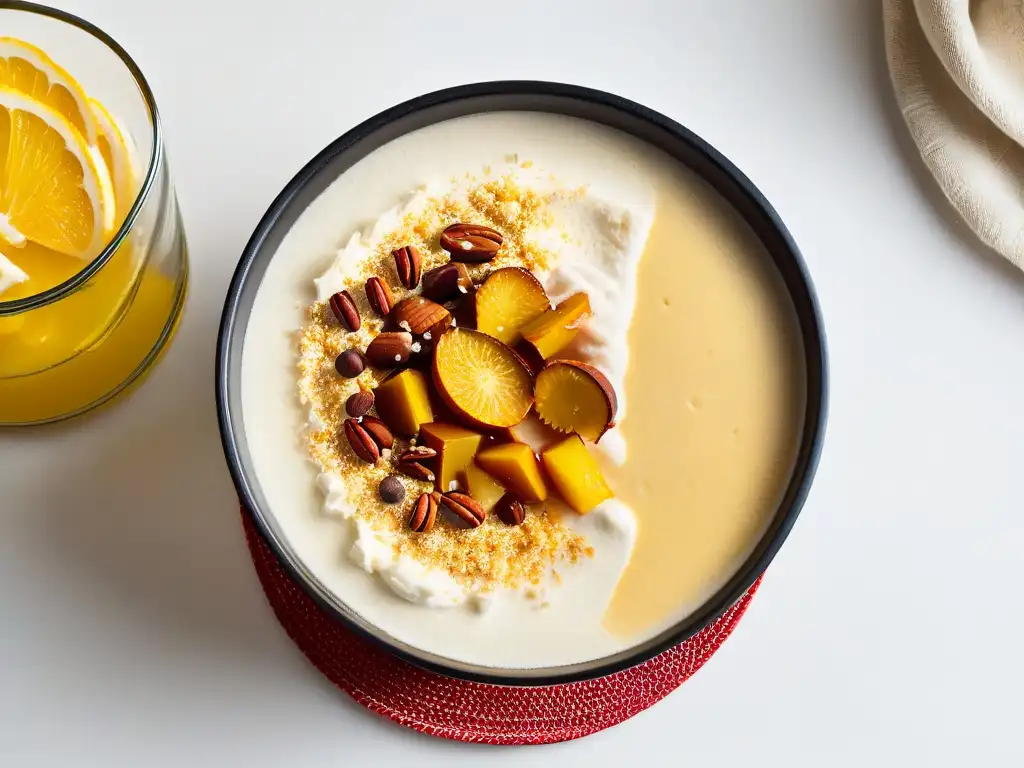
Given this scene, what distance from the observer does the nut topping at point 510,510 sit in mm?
957

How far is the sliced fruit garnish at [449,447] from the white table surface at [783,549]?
1.04 ft

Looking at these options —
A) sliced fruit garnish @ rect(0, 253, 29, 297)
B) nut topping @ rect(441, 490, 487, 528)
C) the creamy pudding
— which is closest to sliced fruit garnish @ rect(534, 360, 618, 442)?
the creamy pudding

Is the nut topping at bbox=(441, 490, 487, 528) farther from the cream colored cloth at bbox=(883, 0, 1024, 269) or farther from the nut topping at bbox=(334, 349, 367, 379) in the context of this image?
the cream colored cloth at bbox=(883, 0, 1024, 269)

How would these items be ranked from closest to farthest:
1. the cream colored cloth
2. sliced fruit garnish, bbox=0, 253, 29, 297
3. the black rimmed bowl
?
the black rimmed bowl < sliced fruit garnish, bbox=0, 253, 29, 297 < the cream colored cloth

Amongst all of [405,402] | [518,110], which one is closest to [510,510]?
[405,402]

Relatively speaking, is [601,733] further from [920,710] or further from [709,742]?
[920,710]

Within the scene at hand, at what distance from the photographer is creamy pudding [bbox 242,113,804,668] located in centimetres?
96

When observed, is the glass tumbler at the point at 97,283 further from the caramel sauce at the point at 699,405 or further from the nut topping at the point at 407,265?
the caramel sauce at the point at 699,405

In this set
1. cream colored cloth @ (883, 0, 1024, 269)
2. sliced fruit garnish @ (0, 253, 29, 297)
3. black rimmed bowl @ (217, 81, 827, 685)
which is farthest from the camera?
cream colored cloth @ (883, 0, 1024, 269)

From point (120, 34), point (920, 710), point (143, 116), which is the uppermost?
point (120, 34)

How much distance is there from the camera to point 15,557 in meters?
1.14

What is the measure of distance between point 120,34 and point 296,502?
2.21 feet

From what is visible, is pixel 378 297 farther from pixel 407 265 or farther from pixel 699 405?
pixel 699 405

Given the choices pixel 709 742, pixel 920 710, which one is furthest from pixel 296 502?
pixel 920 710
